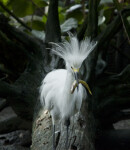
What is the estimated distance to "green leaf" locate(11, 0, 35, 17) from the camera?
321 cm

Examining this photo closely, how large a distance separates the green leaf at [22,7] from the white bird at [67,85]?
5.83 feet

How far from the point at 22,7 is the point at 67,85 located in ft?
7.06

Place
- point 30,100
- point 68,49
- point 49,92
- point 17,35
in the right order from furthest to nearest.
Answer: point 17,35 < point 30,100 < point 49,92 < point 68,49

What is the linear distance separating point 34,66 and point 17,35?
0.44m

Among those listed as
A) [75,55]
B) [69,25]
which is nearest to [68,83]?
[75,55]

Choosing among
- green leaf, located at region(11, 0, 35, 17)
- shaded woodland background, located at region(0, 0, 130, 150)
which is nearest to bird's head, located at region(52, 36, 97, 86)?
shaded woodland background, located at region(0, 0, 130, 150)

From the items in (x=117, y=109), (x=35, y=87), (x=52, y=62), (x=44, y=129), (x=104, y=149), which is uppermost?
(x=52, y=62)

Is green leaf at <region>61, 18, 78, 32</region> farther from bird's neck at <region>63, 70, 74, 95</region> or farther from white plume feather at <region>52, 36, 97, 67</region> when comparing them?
bird's neck at <region>63, 70, 74, 95</region>

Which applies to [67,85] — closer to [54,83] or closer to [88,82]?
[54,83]

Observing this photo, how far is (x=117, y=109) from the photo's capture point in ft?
8.19

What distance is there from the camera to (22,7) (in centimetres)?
328

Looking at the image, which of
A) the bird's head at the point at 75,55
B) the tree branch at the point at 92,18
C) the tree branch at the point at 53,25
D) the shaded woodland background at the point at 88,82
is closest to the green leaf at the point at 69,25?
the shaded woodland background at the point at 88,82

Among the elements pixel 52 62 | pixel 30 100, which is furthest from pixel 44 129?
pixel 52 62

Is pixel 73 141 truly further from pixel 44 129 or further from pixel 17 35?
pixel 17 35
